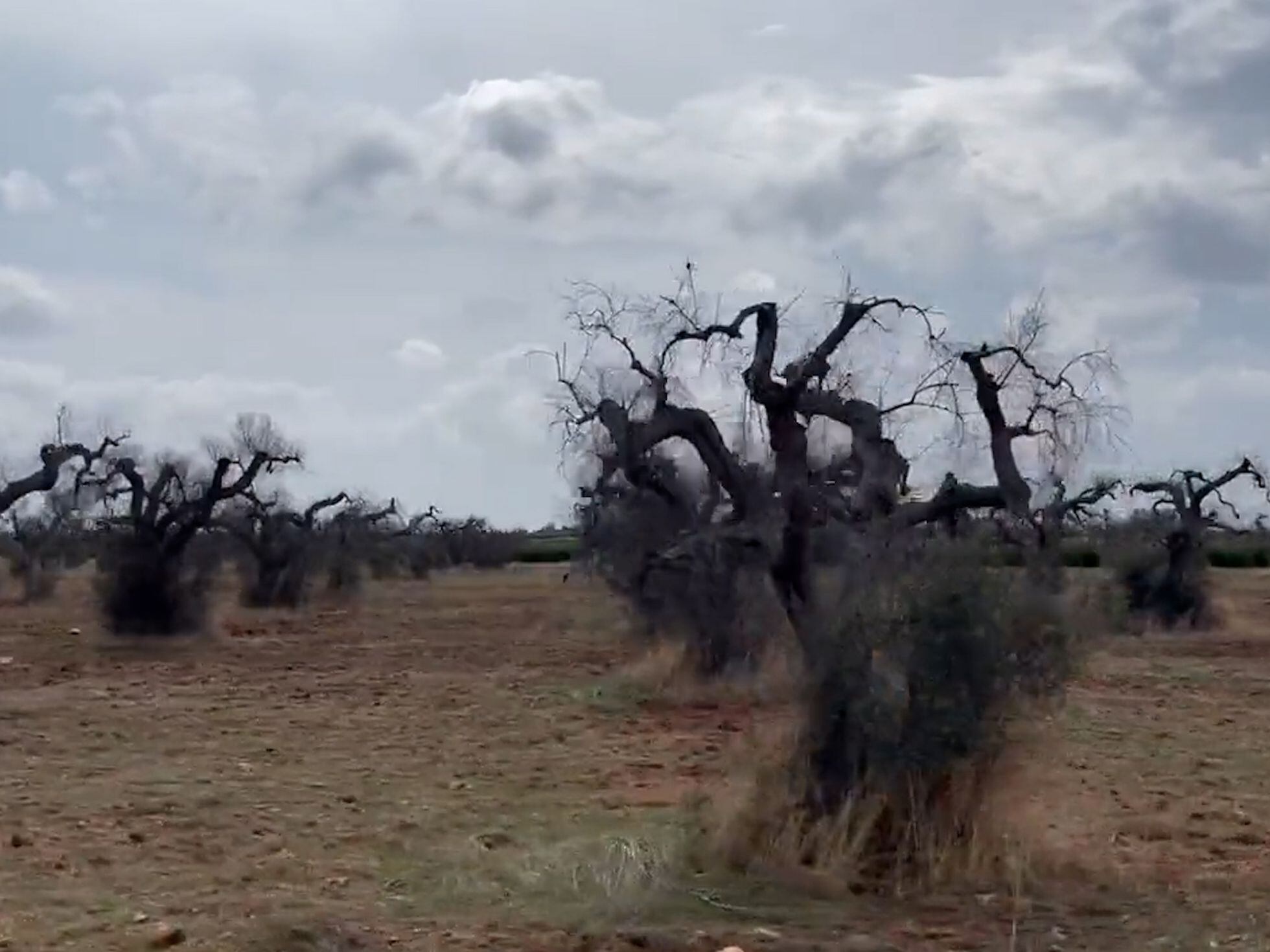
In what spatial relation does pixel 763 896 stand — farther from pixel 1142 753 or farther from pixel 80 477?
pixel 80 477

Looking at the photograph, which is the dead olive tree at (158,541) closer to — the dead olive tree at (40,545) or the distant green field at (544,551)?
the dead olive tree at (40,545)

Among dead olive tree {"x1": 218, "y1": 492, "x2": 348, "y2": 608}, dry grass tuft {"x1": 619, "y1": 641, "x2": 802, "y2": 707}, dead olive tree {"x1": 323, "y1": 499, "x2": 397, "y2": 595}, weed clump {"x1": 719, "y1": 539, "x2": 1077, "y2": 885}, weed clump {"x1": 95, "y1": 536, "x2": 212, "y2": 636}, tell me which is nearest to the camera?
weed clump {"x1": 719, "y1": 539, "x2": 1077, "y2": 885}

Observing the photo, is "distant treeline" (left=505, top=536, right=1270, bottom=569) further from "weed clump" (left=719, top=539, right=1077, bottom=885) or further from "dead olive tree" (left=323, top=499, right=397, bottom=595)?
"dead olive tree" (left=323, top=499, right=397, bottom=595)

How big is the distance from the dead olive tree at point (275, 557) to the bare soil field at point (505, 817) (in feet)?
60.3

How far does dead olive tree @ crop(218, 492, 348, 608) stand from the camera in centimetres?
4578

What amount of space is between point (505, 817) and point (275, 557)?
35139mm

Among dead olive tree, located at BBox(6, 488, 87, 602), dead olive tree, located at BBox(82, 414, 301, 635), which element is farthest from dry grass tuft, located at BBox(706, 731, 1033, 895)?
dead olive tree, located at BBox(6, 488, 87, 602)

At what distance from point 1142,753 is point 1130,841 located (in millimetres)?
5428

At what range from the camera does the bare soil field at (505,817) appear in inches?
343

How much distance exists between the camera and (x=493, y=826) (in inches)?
489

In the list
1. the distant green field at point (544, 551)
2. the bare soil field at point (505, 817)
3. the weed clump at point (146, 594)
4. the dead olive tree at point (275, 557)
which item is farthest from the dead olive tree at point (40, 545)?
the distant green field at point (544, 551)

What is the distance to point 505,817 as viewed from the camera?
12.9 m

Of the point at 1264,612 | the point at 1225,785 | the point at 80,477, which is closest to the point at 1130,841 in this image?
the point at 1225,785

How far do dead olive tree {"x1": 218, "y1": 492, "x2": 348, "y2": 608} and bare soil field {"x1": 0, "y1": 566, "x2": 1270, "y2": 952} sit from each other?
18368mm
